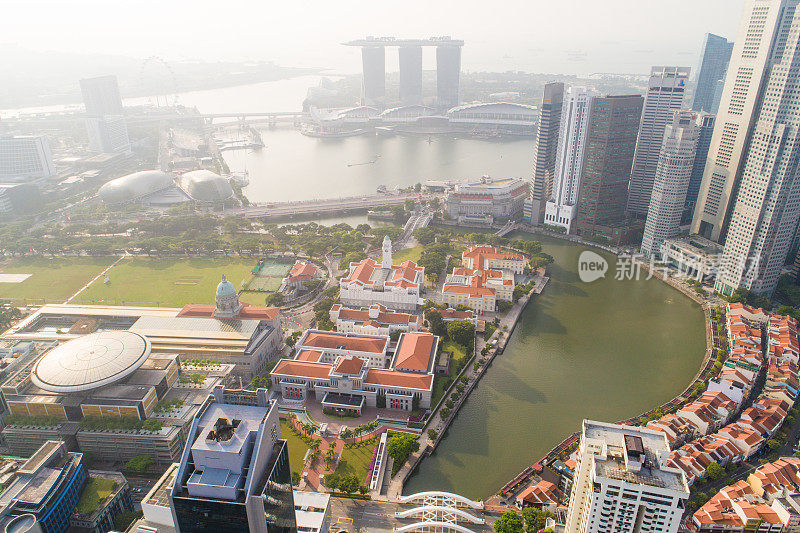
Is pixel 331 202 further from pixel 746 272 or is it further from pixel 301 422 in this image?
pixel 746 272

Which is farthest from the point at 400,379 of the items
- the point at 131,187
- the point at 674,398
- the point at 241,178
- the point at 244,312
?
the point at 241,178

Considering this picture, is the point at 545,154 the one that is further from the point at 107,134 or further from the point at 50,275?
the point at 107,134

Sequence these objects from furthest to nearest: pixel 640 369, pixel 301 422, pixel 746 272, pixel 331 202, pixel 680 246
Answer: pixel 331 202 → pixel 680 246 → pixel 746 272 → pixel 640 369 → pixel 301 422

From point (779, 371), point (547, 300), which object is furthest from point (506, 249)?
point (779, 371)

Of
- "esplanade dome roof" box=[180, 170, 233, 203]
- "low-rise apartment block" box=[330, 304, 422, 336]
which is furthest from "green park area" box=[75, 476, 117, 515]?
"esplanade dome roof" box=[180, 170, 233, 203]

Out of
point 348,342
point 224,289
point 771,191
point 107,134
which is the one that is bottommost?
point 348,342

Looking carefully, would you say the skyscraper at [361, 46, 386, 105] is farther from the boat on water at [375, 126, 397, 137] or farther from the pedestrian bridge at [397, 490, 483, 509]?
the pedestrian bridge at [397, 490, 483, 509]

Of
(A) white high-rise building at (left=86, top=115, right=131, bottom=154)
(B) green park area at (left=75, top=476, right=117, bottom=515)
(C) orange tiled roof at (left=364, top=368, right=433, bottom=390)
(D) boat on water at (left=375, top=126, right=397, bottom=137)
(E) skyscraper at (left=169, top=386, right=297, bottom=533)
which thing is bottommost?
(B) green park area at (left=75, top=476, right=117, bottom=515)
